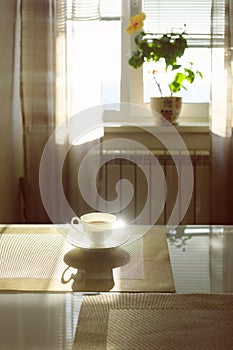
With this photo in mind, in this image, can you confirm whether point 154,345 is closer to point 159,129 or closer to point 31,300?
point 31,300

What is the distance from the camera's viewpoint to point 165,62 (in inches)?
118

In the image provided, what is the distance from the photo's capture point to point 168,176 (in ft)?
10.1

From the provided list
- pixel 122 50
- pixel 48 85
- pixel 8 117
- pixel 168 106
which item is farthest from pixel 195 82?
pixel 8 117

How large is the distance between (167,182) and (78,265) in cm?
170

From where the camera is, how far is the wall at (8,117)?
2.89 meters

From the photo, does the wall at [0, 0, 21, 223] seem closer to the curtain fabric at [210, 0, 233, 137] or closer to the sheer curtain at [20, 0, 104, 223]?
the sheer curtain at [20, 0, 104, 223]

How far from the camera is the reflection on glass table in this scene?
4.43ft

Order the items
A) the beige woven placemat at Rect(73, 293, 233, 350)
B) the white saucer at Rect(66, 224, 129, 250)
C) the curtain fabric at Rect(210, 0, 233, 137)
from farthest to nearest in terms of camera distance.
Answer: the curtain fabric at Rect(210, 0, 233, 137)
the white saucer at Rect(66, 224, 129, 250)
the beige woven placemat at Rect(73, 293, 233, 350)

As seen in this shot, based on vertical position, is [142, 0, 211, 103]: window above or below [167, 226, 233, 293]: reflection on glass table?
above

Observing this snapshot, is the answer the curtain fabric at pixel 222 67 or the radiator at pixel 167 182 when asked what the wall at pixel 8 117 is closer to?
the radiator at pixel 167 182

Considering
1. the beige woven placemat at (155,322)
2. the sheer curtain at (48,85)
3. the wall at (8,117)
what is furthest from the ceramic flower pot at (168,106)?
the beige woven placemat at (155,322)

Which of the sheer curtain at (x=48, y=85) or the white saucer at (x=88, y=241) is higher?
the sheer curtain at (x=48, y=85)

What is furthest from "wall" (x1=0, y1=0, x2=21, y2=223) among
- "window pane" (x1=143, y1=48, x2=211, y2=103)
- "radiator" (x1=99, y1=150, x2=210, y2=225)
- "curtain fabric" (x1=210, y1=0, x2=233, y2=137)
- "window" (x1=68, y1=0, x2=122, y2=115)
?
"curtain fabric" (x1=210, y1=0, x2=233, y2=137)

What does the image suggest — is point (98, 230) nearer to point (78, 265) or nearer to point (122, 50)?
point (78, 265)
